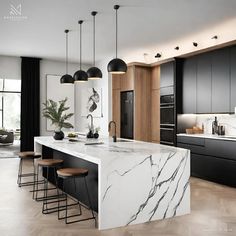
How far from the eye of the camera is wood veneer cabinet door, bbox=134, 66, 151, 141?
26.8 ft

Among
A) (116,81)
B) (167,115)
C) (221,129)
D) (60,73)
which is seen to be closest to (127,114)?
(116,81)

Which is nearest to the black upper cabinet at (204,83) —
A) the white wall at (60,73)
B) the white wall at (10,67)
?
the white wall at (60,73)

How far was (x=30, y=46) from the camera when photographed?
7703 mm

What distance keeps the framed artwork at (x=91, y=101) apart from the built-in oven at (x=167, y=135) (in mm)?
2967

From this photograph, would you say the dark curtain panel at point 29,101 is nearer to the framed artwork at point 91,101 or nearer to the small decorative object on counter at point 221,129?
Result: the framed artwork at point 91,101

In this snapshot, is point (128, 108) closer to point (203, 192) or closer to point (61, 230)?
point (203, 192)

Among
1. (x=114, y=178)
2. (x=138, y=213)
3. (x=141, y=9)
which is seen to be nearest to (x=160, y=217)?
(x=138, y=213)

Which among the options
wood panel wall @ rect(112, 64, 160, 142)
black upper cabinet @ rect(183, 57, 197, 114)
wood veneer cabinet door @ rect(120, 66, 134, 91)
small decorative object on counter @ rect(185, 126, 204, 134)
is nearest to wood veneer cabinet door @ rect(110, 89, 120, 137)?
wood veneer cabinet door @ rect(120, 66, 134, 91)

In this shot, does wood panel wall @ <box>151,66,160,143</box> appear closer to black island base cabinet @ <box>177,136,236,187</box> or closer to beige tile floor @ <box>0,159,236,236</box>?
black island base cabinet @ <box>177,136,236,187</box>

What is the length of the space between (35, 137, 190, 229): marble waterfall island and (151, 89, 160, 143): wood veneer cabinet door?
4.13 meters

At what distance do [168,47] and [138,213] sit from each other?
518 cm

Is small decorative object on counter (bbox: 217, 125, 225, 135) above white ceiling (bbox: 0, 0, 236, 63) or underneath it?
underneath

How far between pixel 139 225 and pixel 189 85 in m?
4.17

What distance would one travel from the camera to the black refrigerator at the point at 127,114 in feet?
27.1
